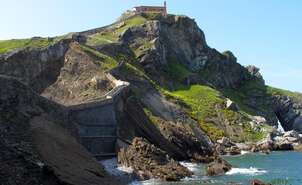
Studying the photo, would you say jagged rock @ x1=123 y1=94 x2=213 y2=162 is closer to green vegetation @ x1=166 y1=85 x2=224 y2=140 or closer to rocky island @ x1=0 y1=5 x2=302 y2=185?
rocky island @ x1=0 y1=5 x2=302 y2=185

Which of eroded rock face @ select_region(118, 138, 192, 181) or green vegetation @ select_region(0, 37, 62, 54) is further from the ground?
green vegetation @ select_region(0, 37, 62, 54)

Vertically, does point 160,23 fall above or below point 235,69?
above

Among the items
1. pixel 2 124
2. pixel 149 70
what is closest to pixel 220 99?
pixel 149 70

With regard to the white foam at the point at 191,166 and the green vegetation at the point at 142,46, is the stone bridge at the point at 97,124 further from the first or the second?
the green vegetation at the point at 142,46

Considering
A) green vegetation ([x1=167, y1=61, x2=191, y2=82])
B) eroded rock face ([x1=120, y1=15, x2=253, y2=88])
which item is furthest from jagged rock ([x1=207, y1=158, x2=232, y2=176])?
eroded rock face ([x1=120, y1=15, x2=253, y2=88])

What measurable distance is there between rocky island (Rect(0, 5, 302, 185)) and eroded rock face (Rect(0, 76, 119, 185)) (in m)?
0.12

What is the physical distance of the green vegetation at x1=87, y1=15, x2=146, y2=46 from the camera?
533 ft

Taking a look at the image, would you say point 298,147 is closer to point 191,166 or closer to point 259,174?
point 191,166

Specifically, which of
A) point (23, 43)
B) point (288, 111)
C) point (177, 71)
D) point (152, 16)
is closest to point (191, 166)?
point (23, 43)

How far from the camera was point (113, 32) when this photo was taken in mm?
180375

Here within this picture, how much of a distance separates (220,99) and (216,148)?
40835 millimetres

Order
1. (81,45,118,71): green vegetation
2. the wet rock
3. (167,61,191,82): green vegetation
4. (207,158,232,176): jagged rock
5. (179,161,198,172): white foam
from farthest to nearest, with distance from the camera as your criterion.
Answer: (167,61,191,82): green vegetation → (81,45,118,71): green vegetation → the wet rock → (179,161,198,172): white foam → (207,158,232,176): jagged rock

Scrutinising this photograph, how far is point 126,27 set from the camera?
7190 inches

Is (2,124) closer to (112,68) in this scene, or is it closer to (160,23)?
(112,68)
